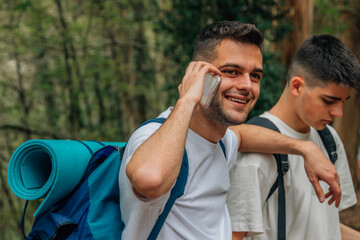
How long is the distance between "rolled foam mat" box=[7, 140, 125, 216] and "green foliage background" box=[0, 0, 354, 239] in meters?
3.85

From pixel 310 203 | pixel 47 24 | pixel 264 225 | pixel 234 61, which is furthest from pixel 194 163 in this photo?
pixel 47 24

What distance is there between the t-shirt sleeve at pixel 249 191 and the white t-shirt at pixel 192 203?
0.13 m

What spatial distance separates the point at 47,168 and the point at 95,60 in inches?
276

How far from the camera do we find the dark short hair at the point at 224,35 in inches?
68.9

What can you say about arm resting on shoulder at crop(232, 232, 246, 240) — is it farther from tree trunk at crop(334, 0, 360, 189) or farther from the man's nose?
tree trunk at crop(334, 0, 360, 189)

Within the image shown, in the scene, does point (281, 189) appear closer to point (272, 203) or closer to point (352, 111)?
point (272, 203)

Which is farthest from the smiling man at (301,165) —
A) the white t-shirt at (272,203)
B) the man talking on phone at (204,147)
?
the man talking on phone at (204,147)

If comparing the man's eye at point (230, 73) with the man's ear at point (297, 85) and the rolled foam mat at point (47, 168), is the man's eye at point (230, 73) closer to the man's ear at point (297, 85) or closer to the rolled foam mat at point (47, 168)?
the man's ear at point (297, 85)

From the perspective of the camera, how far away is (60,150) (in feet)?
4.49

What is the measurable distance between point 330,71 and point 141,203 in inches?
56.1

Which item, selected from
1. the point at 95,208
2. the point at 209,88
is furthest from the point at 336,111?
the point at 95,208

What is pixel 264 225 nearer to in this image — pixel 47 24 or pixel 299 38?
pixel 299 38

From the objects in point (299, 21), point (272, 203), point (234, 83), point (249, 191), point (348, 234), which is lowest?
point (348, 234)

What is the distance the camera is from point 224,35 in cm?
177
